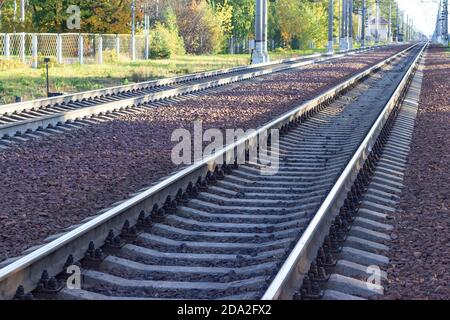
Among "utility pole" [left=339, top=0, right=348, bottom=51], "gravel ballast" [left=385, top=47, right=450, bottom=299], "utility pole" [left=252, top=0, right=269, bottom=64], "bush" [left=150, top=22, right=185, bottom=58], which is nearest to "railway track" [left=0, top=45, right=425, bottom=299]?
"gravel ballast" [left=385, top=47, right=450, bottom=299]

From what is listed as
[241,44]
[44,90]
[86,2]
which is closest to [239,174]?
[44,90]

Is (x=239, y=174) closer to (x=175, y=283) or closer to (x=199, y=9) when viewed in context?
(x=175, y=283)

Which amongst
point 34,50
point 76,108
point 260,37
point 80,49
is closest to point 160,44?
point 260,37

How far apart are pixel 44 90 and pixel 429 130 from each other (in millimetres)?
12041

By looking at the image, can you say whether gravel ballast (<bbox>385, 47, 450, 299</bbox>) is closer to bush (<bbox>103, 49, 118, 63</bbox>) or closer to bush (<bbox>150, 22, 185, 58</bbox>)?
bush (<bbox>103, 49, 118, 63</bbox>)

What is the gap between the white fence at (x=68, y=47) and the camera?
128ft

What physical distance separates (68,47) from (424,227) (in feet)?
121

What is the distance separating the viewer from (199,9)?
68.6 m

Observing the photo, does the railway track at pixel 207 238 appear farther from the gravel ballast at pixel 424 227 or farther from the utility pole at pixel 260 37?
the utility pole at pixel 260 37

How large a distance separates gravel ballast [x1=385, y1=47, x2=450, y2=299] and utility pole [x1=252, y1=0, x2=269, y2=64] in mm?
30407

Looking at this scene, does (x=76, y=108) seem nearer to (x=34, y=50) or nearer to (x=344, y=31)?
(x=34, y=50)

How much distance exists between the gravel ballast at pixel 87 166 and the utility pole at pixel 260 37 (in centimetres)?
2617

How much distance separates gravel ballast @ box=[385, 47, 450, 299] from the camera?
5840 mm

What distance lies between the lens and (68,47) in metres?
42.8
